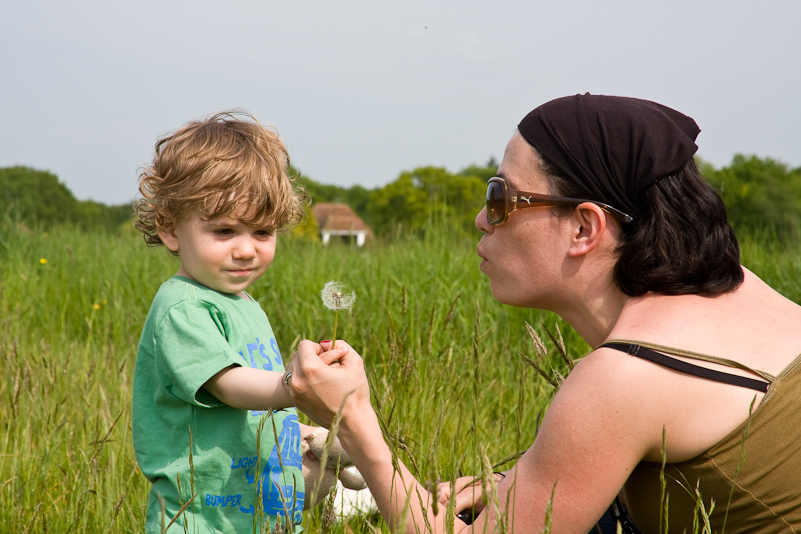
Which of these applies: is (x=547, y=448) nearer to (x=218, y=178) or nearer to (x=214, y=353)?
(x=214, y=353)

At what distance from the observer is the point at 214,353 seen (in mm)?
1692

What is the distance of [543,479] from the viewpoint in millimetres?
1438

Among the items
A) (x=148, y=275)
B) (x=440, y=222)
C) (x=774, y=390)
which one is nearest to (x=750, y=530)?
(x=774, y=390)

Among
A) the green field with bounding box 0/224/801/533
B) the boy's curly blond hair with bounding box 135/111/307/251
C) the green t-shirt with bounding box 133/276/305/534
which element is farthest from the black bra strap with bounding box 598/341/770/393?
the boy's curly blond hair with bounding box 135/111/307/251

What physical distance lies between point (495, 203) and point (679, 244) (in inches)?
19.3

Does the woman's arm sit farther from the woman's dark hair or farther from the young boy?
the woman's dark hair

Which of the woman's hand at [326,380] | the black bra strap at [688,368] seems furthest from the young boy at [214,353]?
the black bra strap at [688,368]

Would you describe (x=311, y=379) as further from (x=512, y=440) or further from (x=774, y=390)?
(x=512, y=440)

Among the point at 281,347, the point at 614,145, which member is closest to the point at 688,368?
the point at 614,145

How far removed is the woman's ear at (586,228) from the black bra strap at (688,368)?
1.22 feet

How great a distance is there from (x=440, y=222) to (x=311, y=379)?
4.66 m

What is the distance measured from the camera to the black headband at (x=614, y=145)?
1644 mm

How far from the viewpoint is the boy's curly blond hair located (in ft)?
6.27

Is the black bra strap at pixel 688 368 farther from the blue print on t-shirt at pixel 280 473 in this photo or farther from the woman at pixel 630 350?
the blue print on t-shirt at pixel 280 473
